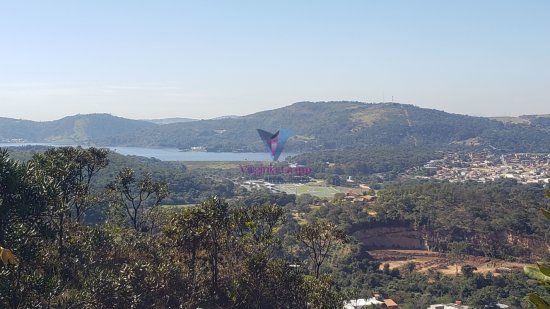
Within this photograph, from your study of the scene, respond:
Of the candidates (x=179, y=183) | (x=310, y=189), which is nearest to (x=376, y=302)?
(x=179, y=183)

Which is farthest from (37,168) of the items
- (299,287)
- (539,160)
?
(539,160)

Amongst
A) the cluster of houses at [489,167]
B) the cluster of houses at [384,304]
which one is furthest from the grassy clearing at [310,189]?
the cluster of houses at [384,304]

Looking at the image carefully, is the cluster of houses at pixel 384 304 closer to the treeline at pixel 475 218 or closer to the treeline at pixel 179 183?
the treeline at pixel 475 218

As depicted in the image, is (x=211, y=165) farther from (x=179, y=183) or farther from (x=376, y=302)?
(x=376, y=302)

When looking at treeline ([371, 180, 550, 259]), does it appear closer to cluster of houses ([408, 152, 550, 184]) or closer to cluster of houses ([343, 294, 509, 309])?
cluster of houses ([343, 294, 509, 309])

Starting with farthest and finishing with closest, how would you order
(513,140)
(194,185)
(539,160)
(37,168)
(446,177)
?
(513,140) < (539,160) < (446,177) < (194,185) < (37,168)

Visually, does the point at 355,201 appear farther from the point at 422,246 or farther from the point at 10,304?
the point at 10,304

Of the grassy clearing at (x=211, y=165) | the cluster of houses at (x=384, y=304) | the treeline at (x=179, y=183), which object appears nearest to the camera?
the cluster of houses at (x=384, y=304)

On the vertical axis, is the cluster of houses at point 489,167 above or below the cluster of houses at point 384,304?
above

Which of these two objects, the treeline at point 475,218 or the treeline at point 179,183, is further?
the treeline at point 179,183
